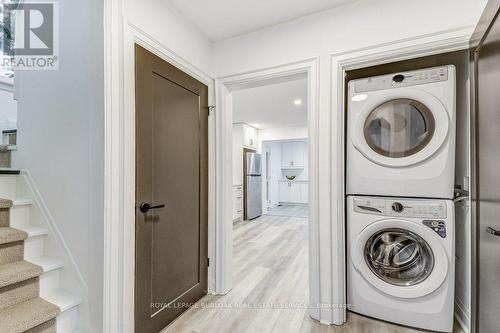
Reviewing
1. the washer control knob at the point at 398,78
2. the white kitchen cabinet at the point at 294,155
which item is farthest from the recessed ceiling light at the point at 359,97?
the white kitchen cabinet at the point at 294,155

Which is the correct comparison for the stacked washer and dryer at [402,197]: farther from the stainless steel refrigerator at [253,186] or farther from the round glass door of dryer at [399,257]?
the stainless steel refrigerator at [253,186]

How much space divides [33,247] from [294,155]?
7.78 meters

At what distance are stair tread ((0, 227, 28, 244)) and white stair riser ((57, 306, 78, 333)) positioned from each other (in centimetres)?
55

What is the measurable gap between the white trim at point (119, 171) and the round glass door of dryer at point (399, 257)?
1.64 m

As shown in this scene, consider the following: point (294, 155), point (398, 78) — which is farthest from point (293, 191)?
point (398, 78)

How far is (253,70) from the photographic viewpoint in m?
2.05

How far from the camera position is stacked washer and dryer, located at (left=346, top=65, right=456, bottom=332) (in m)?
1.57

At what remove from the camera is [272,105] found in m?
4.42

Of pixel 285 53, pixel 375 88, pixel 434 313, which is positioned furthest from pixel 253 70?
pixel 434 313

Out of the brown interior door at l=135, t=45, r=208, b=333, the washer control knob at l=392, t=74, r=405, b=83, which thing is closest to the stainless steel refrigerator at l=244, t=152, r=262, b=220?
the brown interior door at l=135, t=45, r=208, b=333

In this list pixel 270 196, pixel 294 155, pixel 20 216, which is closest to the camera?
pixel 20 216

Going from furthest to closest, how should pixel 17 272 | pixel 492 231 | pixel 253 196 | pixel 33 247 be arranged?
1. pixel 253 196
2. pixel 33 247
3. pixel 17 272
4. pixel 492 231

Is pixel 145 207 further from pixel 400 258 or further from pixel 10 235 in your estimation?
pixel 400 258

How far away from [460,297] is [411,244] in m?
0.59
